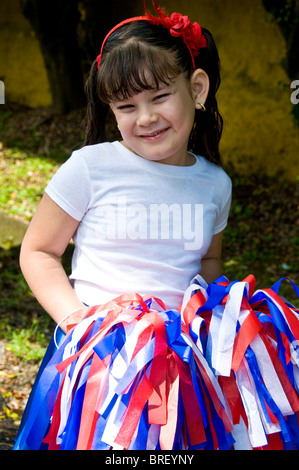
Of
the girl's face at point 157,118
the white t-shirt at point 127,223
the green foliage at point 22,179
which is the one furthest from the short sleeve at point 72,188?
the green foliage at point 22,179

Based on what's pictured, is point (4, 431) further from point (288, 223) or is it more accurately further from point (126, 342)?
point (288, 223)

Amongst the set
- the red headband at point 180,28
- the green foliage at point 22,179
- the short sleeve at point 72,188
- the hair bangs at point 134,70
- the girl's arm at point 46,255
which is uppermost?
the red headband at point 180,28

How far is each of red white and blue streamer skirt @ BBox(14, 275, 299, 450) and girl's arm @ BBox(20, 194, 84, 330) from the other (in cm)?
15

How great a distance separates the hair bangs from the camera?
1520mm

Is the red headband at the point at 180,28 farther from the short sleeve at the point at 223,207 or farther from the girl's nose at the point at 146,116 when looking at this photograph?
the short sleeve at the point at 223,207

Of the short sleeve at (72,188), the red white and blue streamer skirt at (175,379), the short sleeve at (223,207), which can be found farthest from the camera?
the short sleeve at (223,207)

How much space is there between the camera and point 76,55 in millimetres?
7156

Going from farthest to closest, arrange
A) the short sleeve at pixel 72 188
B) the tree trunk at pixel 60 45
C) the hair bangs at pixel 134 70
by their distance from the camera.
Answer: the tree trunk at pixel 60 45 < the short sleeve at pixel 72 188 < the hair bangs at pixel 134 70

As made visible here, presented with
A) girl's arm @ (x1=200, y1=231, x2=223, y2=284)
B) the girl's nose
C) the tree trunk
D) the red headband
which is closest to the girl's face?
the girl's nose

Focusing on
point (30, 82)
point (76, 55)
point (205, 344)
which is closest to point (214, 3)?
point (76, 55)

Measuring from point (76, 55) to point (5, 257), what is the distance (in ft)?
12.2

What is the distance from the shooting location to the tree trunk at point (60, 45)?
6.69 metres

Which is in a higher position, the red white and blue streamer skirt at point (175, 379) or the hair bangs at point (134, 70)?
the hair bangs at point (134, 70)

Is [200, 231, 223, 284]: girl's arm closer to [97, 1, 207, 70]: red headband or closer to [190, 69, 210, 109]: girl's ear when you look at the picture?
[190, 69, 210, 109]: girl's ear
